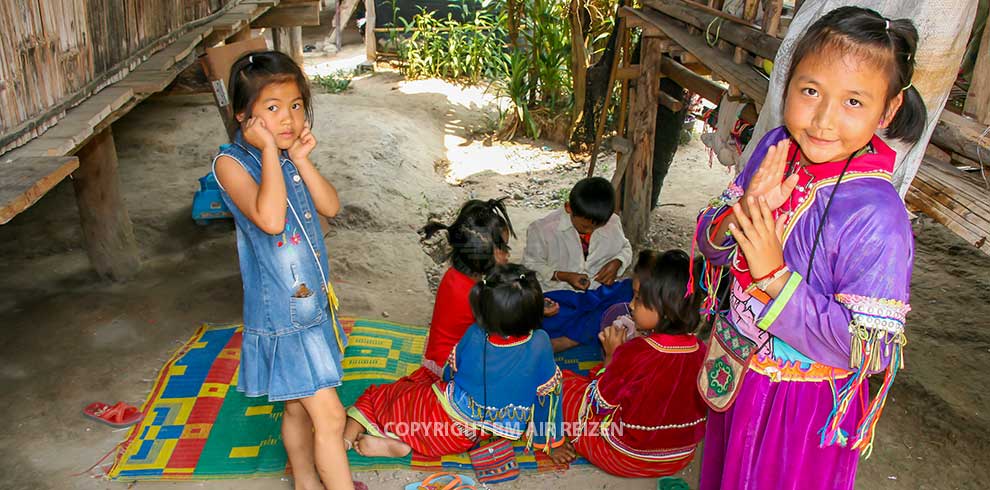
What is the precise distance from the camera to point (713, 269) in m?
1.87

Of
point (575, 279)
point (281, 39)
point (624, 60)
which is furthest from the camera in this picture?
point (281, 39)

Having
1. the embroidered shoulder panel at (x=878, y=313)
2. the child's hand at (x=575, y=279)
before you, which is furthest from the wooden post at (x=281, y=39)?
the embroidered shoulder panel at (x=878, y=313)

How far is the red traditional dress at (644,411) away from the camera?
2658 millimetres

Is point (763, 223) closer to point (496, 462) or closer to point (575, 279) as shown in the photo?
point (496, 462)

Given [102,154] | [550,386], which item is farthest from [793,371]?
[102,154]

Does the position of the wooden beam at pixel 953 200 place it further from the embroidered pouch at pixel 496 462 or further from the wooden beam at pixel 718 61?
the embroidered pouch at pixel 496 462

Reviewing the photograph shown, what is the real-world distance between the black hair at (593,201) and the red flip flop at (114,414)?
2353 mm

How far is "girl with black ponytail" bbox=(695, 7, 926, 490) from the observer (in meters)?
1.38

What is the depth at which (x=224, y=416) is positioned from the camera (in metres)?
3.17

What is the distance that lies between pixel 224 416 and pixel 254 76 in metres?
1.73

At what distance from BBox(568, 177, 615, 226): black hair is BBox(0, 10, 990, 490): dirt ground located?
123cm

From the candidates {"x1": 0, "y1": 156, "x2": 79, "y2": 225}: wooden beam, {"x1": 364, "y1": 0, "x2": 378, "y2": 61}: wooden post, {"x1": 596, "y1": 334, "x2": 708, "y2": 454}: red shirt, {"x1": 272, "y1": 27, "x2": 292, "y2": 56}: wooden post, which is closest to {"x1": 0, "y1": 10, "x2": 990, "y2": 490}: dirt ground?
{"x1": 596, "y1": 334, "x2": 708, "y2": 454}: red shirt

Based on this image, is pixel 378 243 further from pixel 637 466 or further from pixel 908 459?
pixel 908 459

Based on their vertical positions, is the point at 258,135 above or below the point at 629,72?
→ above
